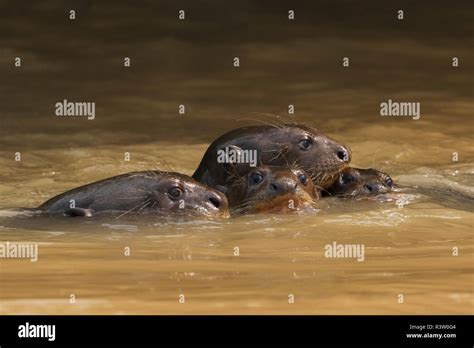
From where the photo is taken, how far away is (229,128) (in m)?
14.9

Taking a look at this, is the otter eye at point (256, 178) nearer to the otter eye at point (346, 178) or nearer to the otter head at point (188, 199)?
the otter head at point (188, 199)

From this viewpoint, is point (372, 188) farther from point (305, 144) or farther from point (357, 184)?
point (305, 144)

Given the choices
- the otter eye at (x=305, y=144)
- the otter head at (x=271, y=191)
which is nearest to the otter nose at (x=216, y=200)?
the otter head at (x=271, y=191)

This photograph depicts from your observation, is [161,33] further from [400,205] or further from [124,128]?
[400,205]

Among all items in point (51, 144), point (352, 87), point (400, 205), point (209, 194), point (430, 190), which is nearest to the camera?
point (209, 194)

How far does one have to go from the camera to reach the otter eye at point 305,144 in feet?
35.4

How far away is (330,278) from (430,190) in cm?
480

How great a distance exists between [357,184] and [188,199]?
172 cm

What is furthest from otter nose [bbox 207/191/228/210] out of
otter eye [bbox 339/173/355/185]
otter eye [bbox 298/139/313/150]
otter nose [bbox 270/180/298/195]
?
otter eye [bbox 339/173/355/185]

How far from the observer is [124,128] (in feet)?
48.4

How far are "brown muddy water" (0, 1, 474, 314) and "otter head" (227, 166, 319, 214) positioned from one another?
0.24m

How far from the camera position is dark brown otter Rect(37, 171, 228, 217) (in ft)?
31.5

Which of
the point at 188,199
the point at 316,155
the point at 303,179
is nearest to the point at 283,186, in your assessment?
the point at 303,179

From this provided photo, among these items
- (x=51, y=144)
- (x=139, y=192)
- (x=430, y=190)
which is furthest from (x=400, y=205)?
(x=51, y=144)
